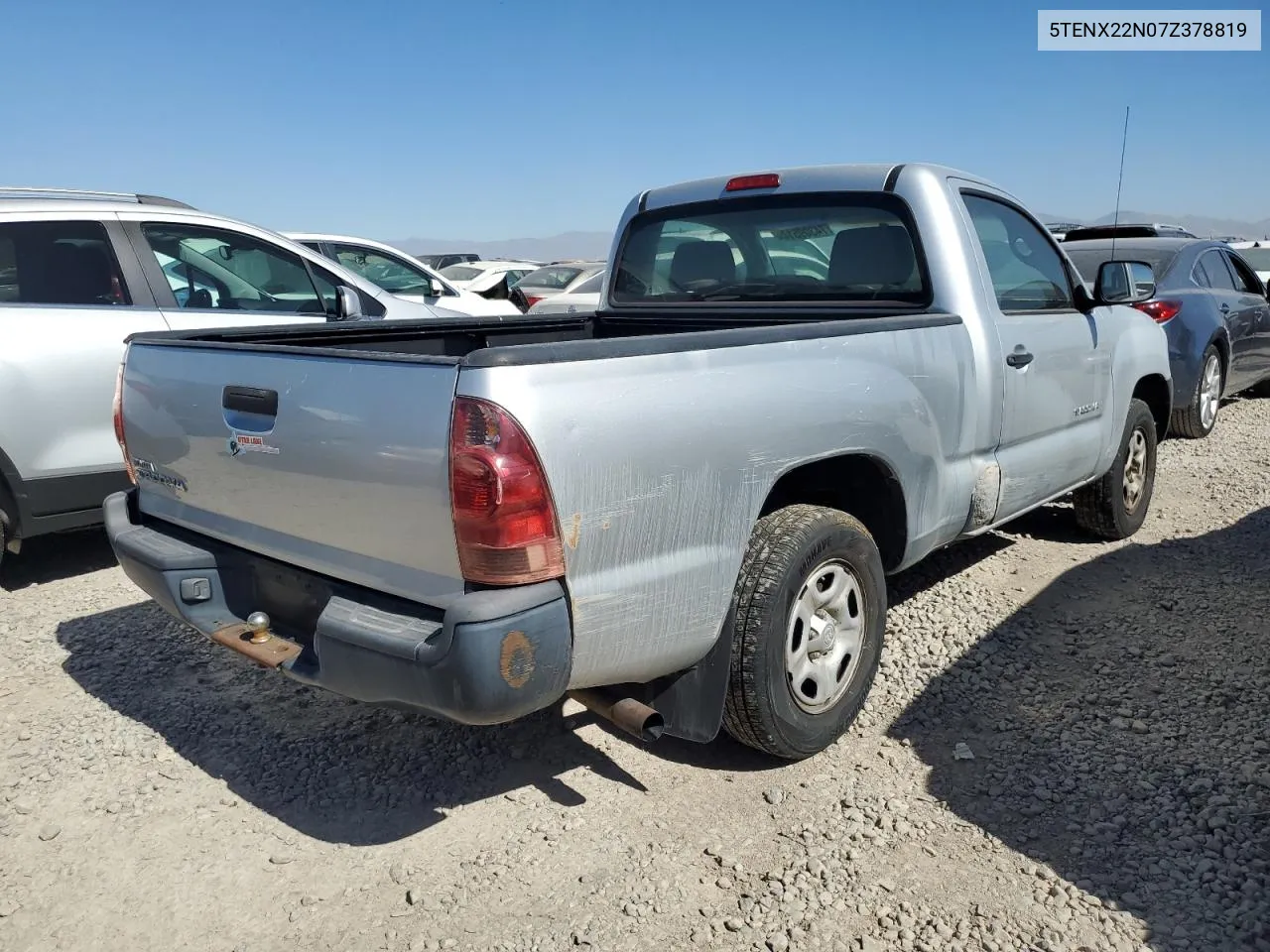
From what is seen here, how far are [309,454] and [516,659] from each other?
30.9 inches

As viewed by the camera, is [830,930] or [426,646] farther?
[830,930]

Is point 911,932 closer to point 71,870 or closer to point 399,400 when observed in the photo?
point 399,400

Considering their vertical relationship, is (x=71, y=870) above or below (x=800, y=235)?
below

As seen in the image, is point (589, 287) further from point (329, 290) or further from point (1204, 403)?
point (1204, 403)

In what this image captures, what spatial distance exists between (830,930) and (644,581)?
962 millimetres

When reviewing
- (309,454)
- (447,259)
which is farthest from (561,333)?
(447,259)

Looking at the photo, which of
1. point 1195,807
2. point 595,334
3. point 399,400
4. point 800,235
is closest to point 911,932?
point 1195,807

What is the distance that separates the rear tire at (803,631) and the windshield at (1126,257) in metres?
5.43

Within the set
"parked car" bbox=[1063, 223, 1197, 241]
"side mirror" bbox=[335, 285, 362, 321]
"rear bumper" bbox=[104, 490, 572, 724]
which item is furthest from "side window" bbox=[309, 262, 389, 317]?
"parked car" bbox=[1063, 223, 1197, 241]

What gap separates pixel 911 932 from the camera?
240 centimetres

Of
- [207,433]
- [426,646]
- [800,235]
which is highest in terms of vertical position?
[800,235]

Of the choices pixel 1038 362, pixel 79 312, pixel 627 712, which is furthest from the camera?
pixel 79 312

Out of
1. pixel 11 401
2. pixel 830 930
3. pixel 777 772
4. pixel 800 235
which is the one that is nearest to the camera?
pixel 830 930

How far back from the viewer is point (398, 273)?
9.80m
